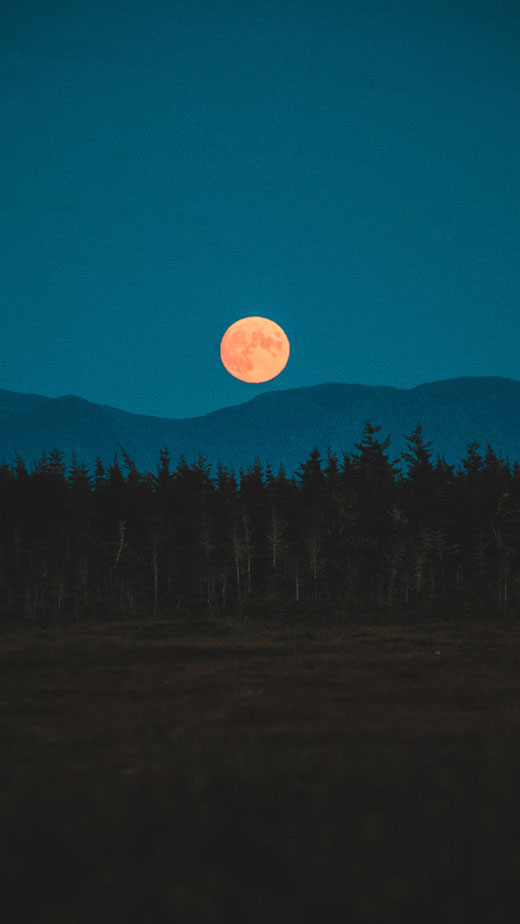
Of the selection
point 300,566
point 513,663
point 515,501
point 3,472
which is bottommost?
point 513,663

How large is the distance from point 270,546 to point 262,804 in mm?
57797

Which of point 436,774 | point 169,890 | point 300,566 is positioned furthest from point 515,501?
point 169,890

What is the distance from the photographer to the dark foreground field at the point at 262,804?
26.4 feet

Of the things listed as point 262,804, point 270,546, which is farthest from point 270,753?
point 270,546

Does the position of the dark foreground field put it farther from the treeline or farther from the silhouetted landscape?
the treeline

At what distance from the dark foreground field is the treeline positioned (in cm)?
3563

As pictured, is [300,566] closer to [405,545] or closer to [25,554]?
[405,545]

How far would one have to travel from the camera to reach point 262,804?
423 inches

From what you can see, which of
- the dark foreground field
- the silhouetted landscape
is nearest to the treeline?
the silhouetted landscape

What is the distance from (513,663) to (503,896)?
76.9ft

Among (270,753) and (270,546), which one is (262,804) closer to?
(270,753)

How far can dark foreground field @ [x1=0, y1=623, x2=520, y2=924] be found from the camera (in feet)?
26.4

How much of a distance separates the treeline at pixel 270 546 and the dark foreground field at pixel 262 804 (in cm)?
3563

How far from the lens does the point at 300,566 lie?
69.9m
